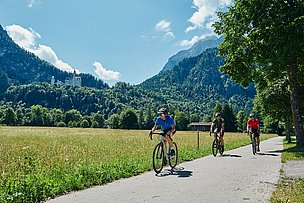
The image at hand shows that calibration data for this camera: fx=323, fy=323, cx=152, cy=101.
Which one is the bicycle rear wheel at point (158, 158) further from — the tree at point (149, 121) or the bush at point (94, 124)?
the bush at point (94, 124)

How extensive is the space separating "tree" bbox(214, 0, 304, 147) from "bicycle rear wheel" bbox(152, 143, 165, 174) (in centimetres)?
1040

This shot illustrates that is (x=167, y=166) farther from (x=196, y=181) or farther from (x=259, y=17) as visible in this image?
(x=259, y=17)

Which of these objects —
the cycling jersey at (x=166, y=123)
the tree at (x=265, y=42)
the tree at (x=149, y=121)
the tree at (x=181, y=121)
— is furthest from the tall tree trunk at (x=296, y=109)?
the tree at (x=181, y=121)

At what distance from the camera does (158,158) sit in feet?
36.5

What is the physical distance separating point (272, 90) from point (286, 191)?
82.3 ft

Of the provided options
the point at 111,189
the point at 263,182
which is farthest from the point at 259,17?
the point at 111,189

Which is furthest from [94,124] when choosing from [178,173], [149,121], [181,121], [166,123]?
[178,173]

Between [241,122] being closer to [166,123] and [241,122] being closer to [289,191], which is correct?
[166,123]

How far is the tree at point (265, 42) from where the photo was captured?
17875 mm

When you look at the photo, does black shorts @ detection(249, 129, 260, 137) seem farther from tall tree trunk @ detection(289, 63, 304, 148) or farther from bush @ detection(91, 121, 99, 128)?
bush @ detection(91, 121, 99, 128)

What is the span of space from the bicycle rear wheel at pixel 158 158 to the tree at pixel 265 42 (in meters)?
10.4

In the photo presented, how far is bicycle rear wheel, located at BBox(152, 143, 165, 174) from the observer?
10.6 m

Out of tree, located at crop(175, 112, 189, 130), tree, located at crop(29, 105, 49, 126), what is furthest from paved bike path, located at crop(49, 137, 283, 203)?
tree, located at crop(29, 105, 49, 126)

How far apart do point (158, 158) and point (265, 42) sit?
37.2 ft
